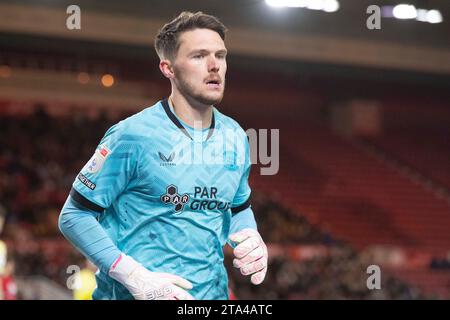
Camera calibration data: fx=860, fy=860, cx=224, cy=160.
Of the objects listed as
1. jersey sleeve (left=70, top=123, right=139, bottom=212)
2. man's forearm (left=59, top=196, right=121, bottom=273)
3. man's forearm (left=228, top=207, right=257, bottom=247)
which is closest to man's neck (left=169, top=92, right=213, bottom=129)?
jersey sleeve (left=70, top=123, right=139, bottom=212)

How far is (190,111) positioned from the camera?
11.2 feet

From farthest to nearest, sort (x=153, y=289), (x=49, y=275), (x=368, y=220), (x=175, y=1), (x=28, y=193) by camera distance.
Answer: (x=368, y=220)
(x=28, y=193)
(x=49, y=275)
(x=175, y=1)
(x=153, y=289)

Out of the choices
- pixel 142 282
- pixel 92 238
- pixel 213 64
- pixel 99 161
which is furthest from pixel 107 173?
pixel 213 64

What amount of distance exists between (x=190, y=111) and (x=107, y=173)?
439 millimetres

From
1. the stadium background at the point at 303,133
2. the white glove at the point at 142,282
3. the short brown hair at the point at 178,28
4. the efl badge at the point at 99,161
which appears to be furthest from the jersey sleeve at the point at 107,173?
the stadium background at the point at 303,133

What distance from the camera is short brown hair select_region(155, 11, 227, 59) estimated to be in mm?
3363

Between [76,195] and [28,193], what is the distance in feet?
30.9

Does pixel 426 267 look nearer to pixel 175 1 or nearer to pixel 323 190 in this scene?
pixel 323 190

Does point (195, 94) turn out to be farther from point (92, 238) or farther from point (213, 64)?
point (92, 238)

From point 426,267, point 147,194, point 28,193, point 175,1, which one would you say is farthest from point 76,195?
point 426,267

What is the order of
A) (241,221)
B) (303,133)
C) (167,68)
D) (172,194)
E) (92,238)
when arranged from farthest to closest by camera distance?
(303,133)
(241,221)
(167,68)
(172,194)
(92,238)

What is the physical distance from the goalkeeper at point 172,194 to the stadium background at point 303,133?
4235 millimetres

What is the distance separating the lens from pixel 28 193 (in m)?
12.3

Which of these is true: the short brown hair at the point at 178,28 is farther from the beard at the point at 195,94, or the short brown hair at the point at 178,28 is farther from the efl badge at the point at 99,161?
the efl badge at the point at 99,161
